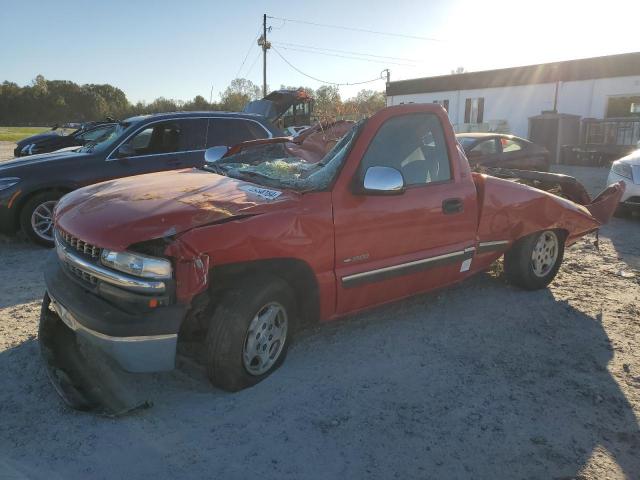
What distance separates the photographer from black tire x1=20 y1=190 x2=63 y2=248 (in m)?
6.25

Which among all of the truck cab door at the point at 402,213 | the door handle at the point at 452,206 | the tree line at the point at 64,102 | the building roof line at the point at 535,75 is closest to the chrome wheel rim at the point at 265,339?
the truck cab door at the point at 402,213

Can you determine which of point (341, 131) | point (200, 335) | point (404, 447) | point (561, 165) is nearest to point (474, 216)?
point (341, 131)

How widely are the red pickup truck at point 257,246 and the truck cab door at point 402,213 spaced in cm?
1

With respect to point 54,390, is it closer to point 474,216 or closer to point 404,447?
point 404,447

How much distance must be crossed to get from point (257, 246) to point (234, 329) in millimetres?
519

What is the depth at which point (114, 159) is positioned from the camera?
6.64 meters

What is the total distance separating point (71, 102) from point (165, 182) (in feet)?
287

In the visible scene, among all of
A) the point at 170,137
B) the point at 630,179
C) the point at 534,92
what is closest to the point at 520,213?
the point at 170,137

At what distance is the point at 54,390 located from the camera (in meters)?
3.13

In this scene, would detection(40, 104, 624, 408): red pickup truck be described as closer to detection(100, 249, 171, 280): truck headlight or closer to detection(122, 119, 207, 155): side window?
detection(100, 249, 171, 280): truck headlight

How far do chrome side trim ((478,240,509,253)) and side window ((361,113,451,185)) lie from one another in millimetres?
810

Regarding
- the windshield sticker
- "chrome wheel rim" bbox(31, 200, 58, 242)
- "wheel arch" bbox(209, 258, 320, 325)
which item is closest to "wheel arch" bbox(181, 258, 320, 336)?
"wheel arch" bbox(209, 258, 320, 325)

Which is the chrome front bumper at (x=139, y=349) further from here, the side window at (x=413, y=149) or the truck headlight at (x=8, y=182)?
the truck headlight at (x=8, y=182)

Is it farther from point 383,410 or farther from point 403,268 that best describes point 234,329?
point 403,268
